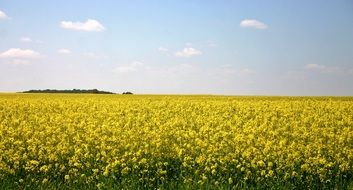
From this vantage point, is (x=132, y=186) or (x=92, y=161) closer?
(x=132, y=186)

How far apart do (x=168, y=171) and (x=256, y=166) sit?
1885 mm

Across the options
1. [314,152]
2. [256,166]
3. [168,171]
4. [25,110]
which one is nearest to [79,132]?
[168,171]

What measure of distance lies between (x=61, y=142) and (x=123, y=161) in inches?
84.4

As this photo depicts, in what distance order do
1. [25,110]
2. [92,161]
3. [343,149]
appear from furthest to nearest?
[25,110] → [343,149] → [92,161]

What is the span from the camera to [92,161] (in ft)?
33.6

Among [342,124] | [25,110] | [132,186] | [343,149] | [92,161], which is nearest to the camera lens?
[132,186]

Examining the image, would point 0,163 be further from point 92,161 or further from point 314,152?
point 314,152

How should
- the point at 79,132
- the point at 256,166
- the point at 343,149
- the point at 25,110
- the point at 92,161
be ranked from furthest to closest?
the point at 25,110
the point at 79,132
the point at 343,149
the point at 92,161
the point at 256,166

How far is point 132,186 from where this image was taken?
28.8ft

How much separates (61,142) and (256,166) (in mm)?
4882

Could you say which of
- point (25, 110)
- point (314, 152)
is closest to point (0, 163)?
point (314, 152)

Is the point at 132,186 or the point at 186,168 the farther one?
the point at 186,168

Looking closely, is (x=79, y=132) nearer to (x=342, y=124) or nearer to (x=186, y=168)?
(x=186, y=168)

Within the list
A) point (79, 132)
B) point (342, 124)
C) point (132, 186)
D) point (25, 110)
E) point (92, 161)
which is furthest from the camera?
point (25, 110)
